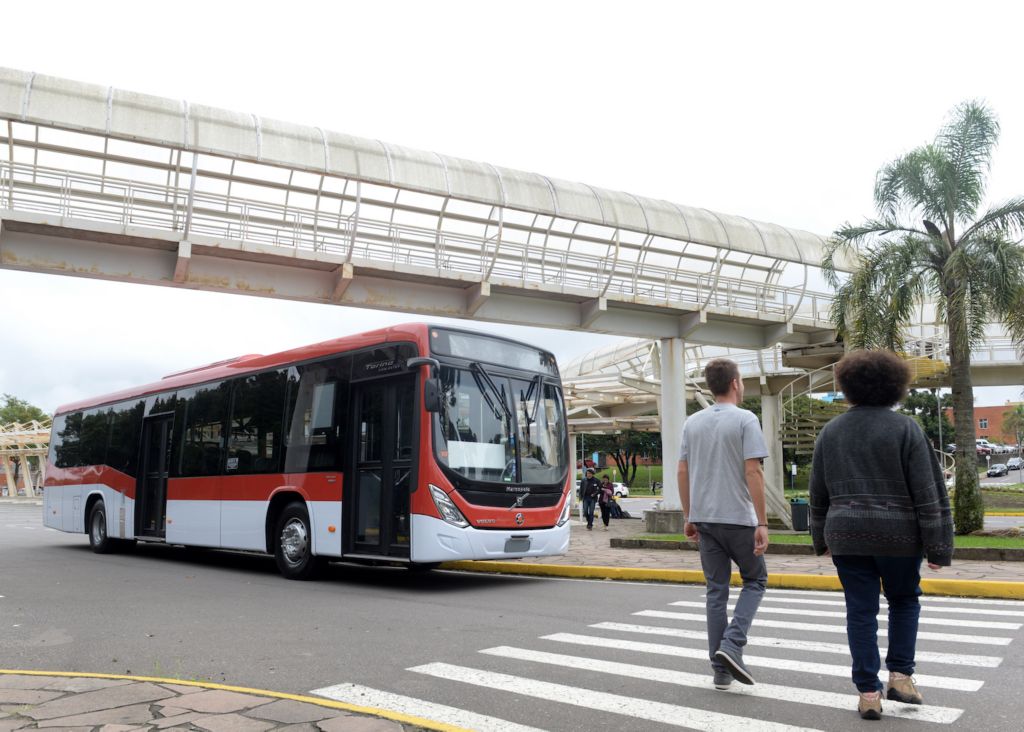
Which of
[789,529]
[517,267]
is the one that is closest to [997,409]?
[789,529]

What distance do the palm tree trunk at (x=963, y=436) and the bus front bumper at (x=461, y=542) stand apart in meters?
9.96

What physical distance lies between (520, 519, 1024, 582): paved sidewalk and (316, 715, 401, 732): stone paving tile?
7.57 meters

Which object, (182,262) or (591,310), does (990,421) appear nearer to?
(591,310)

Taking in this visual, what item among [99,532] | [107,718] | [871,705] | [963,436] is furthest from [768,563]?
[99,532]

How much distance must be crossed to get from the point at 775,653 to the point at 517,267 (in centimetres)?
1523

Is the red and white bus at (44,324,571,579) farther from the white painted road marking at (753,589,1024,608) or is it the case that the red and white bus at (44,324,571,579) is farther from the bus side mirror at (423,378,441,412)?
the white painted road marking at (753,589,1024,608)

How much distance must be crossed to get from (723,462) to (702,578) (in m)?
6.13

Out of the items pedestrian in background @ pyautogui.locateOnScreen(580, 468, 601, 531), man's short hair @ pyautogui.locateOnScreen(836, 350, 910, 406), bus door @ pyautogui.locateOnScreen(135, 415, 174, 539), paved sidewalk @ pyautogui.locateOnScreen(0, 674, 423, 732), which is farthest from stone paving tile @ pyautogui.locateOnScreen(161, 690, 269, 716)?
pedestrian in background @ pyautogui.locateOnScreen(580, 468, 601, 531)

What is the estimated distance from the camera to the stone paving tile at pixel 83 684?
5.36 metres

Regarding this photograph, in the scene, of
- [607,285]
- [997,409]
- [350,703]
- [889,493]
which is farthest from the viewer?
[997,409]

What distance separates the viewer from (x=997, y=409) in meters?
133

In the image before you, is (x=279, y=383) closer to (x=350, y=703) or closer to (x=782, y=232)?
(x=350, y=703)

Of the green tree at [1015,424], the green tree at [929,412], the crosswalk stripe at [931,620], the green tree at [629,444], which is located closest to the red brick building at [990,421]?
the green tree at [1015,424]

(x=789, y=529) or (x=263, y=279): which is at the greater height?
(x=263, y=279)
